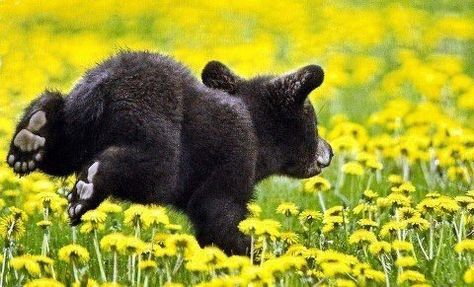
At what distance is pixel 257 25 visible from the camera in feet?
46.6

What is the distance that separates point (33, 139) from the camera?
5488 mm

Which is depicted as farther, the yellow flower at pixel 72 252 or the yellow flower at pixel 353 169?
the yellow flower at pixel 353 169

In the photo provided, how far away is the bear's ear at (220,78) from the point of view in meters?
6.57

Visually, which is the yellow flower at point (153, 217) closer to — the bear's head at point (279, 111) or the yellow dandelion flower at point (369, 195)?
the bear's head at point (279, 111)

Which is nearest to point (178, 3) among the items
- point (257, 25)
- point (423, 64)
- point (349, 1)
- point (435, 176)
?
point (257, 25)

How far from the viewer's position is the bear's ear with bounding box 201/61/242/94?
21.5 feet

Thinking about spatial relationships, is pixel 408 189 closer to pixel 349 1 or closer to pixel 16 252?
pixel 16 252

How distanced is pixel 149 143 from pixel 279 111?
139cm

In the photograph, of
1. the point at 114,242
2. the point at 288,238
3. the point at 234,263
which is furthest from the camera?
the point at 288,238

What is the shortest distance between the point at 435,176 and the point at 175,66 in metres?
3.42

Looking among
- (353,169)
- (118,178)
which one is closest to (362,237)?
(118,178)

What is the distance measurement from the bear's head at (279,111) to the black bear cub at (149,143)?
0.72 feet

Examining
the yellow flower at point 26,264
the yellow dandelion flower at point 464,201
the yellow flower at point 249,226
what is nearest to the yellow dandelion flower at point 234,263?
the yellow flower at point 249,226

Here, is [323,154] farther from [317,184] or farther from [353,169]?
[317,184]
